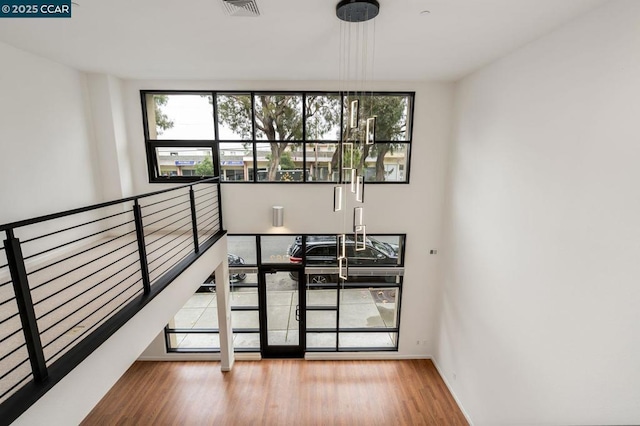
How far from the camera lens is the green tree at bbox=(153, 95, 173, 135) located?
16.5ft

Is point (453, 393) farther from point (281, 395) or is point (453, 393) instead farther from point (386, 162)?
point (386, 162)

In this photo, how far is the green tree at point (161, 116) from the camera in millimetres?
5027

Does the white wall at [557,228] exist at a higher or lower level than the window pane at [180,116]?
lower

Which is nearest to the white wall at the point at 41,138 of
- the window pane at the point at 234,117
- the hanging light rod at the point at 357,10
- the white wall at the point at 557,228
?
the window pane at the point at 234,117

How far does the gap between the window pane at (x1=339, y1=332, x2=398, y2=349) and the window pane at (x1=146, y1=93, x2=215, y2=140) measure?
491cm

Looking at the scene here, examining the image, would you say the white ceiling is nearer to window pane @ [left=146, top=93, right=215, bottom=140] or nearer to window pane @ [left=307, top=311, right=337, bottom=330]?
window pane @ [left=146, top=93, right=215, bottom=140]

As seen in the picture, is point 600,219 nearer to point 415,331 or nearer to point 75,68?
point 415,331

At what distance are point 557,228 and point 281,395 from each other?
481 centimetres

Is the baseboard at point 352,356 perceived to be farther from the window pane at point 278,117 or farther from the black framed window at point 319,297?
the window pane at point 278,117

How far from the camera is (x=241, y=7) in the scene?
2508 millimetres

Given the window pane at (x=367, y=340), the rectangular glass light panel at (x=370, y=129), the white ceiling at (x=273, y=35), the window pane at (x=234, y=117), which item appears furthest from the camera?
the window pane at (x=367, y=340)

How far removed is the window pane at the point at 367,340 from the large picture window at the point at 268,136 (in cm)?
332

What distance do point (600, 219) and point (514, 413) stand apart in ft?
8.71

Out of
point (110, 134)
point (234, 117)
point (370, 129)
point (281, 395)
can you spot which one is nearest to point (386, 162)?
point (370, 129)
